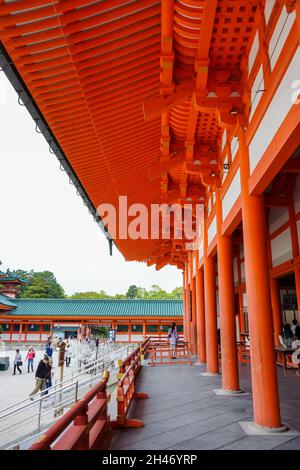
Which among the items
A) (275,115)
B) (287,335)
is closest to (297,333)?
(287,335)

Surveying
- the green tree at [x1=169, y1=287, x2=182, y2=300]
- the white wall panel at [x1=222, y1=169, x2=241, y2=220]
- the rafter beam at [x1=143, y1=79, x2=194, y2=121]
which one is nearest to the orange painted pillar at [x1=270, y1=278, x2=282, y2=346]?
the white wall panel at [x1=222, y1=169, x2=241, y2=220]

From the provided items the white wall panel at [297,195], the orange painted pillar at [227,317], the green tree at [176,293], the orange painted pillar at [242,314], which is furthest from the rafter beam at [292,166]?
the green tree at [176,293]

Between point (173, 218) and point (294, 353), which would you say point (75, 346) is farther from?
point (294, 353)

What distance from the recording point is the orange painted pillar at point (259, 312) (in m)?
4.42

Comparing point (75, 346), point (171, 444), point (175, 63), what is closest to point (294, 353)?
point (171, 444)

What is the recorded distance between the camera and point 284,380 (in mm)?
8711

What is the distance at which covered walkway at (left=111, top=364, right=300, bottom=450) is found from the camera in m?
4.05

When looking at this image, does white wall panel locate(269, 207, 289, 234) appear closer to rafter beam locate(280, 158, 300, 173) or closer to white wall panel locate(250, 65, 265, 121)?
rafter beam locate(280, 158, 300, 173)

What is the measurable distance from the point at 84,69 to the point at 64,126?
1111 mm

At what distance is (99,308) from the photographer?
36688 millimetres

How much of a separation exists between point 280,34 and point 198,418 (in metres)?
5.11

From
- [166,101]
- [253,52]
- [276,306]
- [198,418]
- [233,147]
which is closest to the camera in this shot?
[253,52]

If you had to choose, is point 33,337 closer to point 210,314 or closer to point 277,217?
point 210,314

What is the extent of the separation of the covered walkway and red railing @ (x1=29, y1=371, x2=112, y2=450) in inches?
9.2
